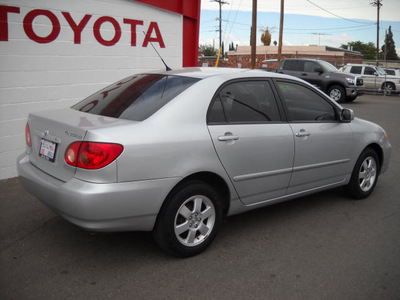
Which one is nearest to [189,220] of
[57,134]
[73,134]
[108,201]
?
[108,201]

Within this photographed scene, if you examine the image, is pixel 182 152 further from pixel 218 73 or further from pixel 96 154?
pixel 218 73

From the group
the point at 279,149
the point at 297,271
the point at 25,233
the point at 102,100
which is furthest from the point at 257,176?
the point at 25,233

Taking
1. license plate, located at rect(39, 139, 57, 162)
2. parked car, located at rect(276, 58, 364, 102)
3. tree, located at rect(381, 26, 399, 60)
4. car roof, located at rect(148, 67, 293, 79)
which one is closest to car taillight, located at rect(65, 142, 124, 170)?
license plate, located at rect(39, 139, 57, 162)

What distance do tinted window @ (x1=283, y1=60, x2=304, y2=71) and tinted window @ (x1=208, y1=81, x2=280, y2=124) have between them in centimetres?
1497

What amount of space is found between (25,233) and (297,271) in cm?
253

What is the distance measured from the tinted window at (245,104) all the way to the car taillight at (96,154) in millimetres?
958

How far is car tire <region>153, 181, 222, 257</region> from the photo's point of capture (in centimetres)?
331

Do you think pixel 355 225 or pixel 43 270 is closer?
pixel 43 270

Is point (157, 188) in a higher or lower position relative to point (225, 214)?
higher

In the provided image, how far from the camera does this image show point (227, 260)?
3539mm

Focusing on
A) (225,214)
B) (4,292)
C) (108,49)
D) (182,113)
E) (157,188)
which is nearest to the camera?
(4,292)

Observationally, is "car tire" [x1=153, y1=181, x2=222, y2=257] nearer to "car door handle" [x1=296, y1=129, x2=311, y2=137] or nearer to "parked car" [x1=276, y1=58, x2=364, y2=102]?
"car door handle" [x1=296, y1=129, x2=311, y2=137]

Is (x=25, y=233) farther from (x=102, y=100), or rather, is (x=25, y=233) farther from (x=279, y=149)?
(x=279, y=149)

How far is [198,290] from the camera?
10.0ft
